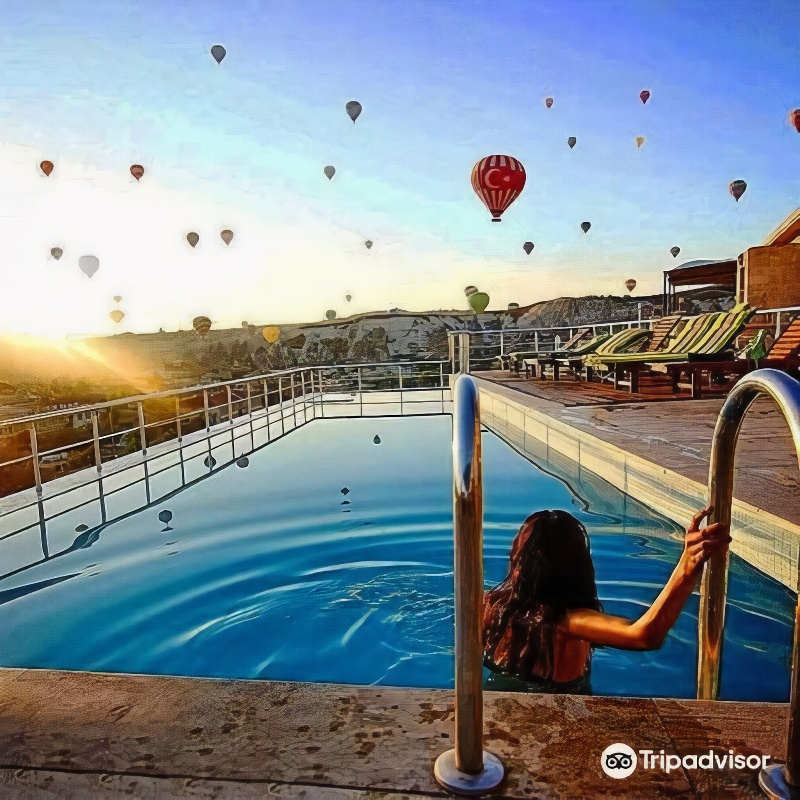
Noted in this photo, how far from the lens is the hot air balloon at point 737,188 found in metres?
13.8

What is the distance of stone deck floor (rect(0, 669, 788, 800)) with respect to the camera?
33.7 inches

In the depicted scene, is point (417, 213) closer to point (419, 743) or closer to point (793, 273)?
point (793, 273)

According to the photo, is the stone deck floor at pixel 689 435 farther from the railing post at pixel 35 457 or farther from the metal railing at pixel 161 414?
the railing post at pixel 35 457

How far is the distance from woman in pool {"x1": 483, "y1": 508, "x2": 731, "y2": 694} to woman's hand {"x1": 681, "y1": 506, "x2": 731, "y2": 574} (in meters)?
0.25

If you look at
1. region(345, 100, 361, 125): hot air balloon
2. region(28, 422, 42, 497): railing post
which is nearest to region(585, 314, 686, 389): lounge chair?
region(28, 422, 42, 497): railing post

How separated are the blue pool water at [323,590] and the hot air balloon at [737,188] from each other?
11.9 meters

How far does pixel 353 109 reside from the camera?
10.5 m

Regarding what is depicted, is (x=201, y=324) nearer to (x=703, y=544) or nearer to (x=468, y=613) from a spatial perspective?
(x=703, y=544)

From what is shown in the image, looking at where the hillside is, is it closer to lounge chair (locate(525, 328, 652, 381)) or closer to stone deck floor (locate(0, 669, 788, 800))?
lounge chair (locate(525, 328, 652, 381))

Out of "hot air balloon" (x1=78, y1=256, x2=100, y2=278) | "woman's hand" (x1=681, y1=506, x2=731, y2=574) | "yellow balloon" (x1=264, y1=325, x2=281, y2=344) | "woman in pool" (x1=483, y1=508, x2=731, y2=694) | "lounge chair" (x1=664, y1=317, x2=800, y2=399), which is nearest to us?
"woman's hand" (x1=681, y1=506, x2=731, y2=574)

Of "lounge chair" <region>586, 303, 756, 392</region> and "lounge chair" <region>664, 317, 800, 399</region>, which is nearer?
"lounge chair" <region>664, 317, 800, 399</region>

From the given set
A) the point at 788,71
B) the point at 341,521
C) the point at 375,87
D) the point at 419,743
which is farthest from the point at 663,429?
the point at 788,71

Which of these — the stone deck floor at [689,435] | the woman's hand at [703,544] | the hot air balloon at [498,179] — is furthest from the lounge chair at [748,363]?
the woman's hand at [703,544]

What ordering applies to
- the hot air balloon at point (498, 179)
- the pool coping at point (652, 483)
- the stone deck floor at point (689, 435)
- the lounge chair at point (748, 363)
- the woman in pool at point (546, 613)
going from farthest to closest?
the hot air balloon at point (498, 179) < the lounge chair at point (748, 363) < the stone deck floor at point (689, 435) < the pool coping at point (652, 483) < the woman in pool at point (546, 613)
